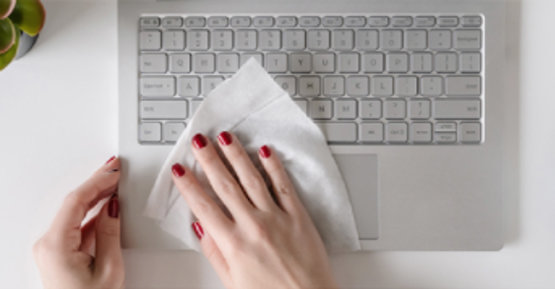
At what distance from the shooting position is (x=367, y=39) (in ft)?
1.81

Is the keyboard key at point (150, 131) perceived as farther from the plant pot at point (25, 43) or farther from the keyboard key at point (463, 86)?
the keyboard key at point (463, 86)

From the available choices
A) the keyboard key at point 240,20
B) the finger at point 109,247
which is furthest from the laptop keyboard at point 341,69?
the finger at point 109,247

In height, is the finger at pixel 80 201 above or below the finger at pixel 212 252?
above

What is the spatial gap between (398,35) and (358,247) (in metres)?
0.28

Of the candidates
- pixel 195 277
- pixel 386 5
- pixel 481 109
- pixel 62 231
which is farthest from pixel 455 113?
pixel 62 231

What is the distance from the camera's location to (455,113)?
55cm

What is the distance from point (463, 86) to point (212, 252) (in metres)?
0.39

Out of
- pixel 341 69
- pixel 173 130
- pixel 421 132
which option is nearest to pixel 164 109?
pixel 173 130

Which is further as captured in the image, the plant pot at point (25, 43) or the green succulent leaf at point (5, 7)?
the plant pot at point (25, 43)

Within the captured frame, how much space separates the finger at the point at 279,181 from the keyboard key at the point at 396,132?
15 centimetres

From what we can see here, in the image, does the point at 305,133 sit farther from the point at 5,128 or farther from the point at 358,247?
the point at 5,128

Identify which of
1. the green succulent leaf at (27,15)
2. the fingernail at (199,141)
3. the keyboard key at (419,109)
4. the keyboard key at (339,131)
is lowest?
the fingernail at (199,141)

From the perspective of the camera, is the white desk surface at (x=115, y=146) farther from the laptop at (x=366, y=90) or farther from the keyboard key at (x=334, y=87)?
the keyboard key at (x=334, y=87)

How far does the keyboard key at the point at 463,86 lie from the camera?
0.55m
